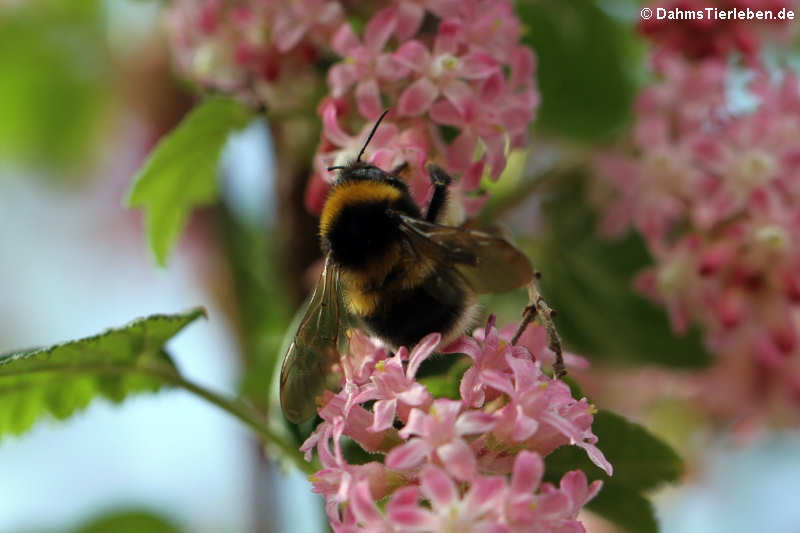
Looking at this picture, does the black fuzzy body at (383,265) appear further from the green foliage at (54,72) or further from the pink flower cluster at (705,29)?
the green foliage at (54,72)

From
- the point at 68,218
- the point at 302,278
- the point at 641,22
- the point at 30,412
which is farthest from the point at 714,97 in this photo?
the point at 68,218

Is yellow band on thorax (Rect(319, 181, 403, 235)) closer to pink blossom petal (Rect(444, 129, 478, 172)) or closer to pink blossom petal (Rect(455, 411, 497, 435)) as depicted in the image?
pink blossom petal (Rect(444, 129, 478, 172))

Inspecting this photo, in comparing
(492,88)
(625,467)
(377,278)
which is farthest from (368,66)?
(625,467)

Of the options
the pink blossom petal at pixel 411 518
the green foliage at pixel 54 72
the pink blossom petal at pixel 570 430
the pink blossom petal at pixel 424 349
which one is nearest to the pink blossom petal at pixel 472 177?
the pink blossom petal at pixel 424 349

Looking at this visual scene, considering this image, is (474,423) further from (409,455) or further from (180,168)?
(180,168)

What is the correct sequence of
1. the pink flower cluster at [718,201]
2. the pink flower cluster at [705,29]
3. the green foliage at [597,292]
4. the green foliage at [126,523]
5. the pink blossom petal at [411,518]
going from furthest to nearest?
the green foliage at [126,523] < the green foliage at [597,292] < the pink flower cluster at [705,29] < the pink flower cluster at [718,201] < the pink blossom petal at [411,518]

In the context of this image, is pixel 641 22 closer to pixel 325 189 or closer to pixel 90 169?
pixel 325 189
